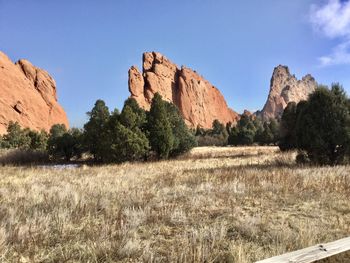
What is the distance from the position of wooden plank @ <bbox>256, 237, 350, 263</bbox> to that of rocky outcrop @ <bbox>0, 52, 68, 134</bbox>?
285ft

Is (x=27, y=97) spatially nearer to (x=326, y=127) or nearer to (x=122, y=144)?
(x=122, y=144)

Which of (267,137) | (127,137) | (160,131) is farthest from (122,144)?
(267,137)

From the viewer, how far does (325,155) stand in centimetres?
1666

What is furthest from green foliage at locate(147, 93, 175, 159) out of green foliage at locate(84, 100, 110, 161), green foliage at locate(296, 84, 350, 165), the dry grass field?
the dry grass field

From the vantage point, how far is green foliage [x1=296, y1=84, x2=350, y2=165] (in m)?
16.1

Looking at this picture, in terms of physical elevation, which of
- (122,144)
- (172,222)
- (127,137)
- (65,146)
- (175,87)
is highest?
(175,87)

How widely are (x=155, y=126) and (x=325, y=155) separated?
47.3 ft

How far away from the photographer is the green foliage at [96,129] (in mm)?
26062

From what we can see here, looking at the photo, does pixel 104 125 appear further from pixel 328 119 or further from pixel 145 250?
pixel 145 250

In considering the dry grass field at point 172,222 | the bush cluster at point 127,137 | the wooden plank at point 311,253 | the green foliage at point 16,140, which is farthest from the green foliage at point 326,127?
the green foliage at point 16,140

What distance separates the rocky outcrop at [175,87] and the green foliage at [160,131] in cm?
10932

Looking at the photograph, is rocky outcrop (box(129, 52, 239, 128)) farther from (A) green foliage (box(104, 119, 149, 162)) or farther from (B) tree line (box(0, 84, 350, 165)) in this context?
(A) green foliage (box(104, 119, 149, 162))

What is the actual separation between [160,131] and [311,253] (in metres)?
23.5

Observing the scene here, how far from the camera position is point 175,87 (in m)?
157
